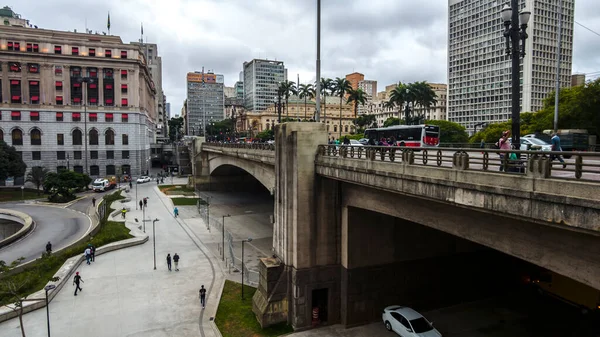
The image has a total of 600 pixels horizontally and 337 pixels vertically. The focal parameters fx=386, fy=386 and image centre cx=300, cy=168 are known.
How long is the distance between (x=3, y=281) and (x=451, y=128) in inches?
2918

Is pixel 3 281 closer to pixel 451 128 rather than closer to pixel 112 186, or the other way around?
pixel 112 186

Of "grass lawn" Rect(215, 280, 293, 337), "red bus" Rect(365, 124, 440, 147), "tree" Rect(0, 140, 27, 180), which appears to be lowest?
"grass lawn" Rect(215, 280, 293, 337)

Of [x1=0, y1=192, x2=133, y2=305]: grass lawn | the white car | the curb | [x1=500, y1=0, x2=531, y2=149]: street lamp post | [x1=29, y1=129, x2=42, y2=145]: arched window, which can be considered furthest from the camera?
[x1=29, y1=129, x2=42, y2=145]: arched window

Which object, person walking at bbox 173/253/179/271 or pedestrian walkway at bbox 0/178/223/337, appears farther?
person walking at bbox 173/253/179/271

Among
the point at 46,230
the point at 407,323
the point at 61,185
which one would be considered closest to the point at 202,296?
the point at 407,323

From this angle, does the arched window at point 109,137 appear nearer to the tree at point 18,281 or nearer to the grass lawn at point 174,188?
the grass lawn at point 174,188

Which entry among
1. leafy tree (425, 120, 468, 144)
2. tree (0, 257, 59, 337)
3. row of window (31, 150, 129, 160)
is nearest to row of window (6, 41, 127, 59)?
row of window (31, 150, 129, 160)

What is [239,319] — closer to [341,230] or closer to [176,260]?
[341,230]

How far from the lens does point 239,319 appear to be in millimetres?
21656

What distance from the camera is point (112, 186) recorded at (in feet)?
241

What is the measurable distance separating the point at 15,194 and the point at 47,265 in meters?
46.0

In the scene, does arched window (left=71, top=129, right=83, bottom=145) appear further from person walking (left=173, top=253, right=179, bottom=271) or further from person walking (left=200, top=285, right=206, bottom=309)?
person walking (left=200, top=285, right=206, bottom=309)

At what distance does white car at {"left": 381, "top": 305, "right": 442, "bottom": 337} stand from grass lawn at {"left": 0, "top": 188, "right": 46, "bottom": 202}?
62820 millimetres

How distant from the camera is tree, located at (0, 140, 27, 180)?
62000 mm
